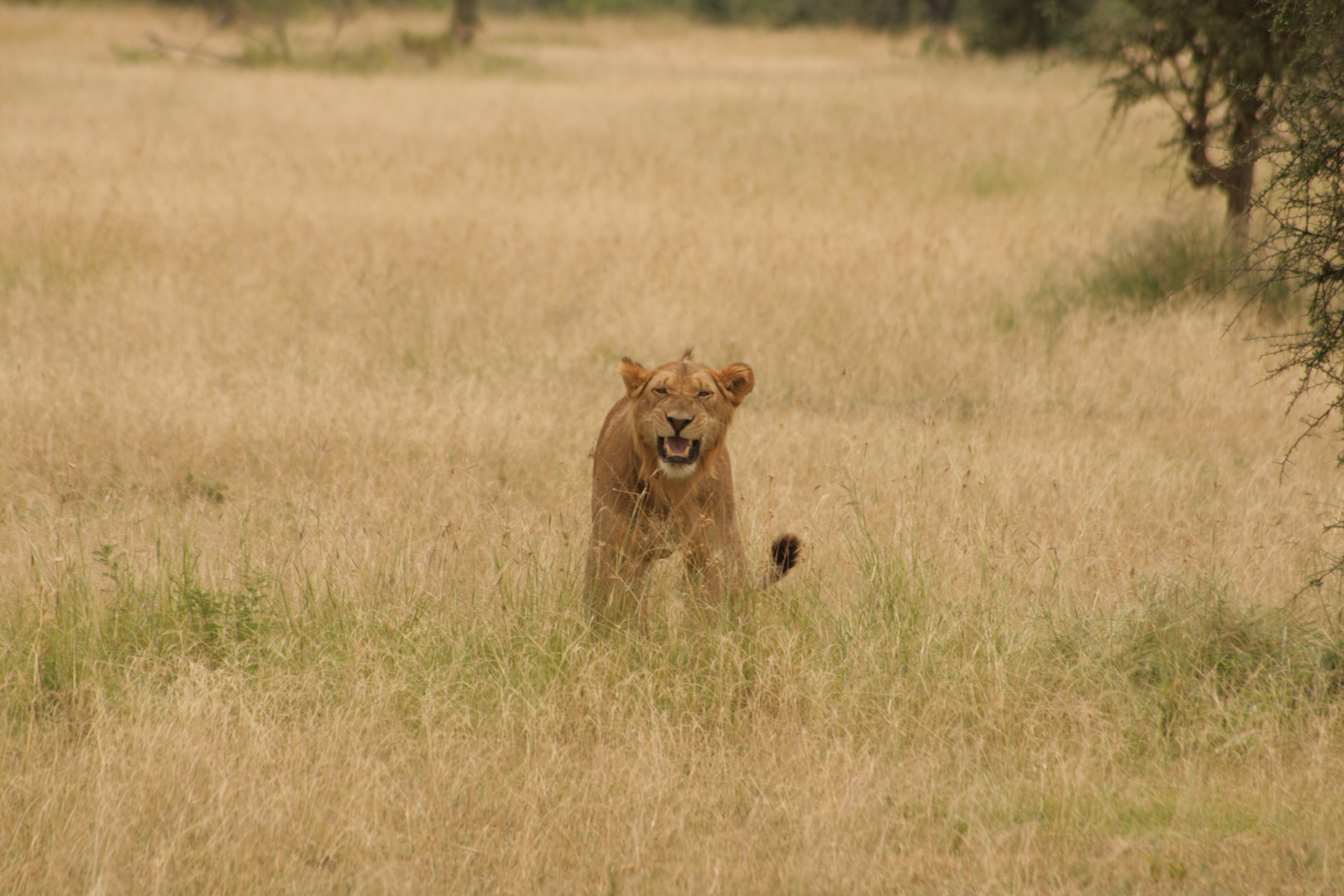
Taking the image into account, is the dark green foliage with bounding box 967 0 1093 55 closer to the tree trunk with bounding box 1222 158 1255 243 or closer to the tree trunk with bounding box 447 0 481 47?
the tree trunk with bounding box 447 0 481 47

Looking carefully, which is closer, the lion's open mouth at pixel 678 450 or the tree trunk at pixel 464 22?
the lion's open mouth at pixel 678 450

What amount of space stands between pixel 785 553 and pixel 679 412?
2.44 feet

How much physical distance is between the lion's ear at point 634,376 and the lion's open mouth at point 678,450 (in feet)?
0.81

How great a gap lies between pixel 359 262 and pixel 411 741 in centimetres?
756

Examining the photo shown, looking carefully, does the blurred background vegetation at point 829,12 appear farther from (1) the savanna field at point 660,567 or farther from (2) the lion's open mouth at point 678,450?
(2) the lion's open mouth at point 678,450

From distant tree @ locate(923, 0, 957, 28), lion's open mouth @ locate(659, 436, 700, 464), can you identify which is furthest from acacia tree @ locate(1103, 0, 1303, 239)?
distant tree @ locate(923, 0, 957, 28)

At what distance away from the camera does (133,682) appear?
13.5ft

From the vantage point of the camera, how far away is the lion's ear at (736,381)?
4.48m

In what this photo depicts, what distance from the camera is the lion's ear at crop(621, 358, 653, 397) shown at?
4457 millimetres

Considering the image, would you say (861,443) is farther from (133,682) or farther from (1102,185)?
(1102,185)

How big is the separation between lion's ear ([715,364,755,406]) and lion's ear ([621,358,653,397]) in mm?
272

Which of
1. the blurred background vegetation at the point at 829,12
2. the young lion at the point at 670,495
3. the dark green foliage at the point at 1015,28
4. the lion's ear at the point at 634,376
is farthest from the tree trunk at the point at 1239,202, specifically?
the dark green foliage at the point at 1015,28

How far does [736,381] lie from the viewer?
456 cm

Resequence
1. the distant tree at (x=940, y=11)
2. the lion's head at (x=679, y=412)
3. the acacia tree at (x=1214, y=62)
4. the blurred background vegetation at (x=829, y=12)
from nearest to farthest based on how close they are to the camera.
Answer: the lion's head at (x=679, y=412) < the acacia tree at (x=1214, y=62) < the blurred background vegetation at (x=829, y=12) < the distant tree at (x=940, y=11)
